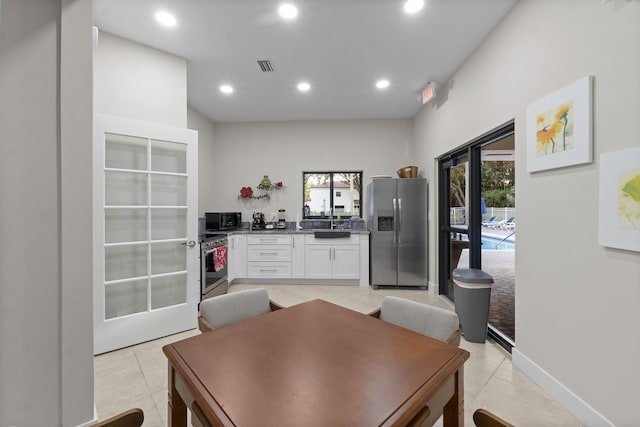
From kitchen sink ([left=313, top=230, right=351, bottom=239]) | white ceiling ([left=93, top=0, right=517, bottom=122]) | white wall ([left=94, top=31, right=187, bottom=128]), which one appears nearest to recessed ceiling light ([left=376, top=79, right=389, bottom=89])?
white ceiling ([left=93, top=0, right=517, bottom=122])

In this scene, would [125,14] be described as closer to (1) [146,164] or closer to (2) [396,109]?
(1) [146,164]

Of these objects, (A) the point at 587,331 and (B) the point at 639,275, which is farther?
(A) the point at 587,331

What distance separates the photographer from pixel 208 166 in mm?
5012

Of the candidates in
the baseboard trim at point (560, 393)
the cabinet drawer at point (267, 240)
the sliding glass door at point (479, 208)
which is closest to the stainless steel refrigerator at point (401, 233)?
the sliding glass door at point (479, 208)

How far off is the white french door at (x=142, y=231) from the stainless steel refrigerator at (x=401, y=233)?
2699 millimetres

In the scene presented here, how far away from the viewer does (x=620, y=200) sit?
1404mm

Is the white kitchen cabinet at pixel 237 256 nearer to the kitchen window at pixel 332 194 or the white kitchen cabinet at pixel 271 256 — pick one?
the white kitchen cabinet at pixel 271 256

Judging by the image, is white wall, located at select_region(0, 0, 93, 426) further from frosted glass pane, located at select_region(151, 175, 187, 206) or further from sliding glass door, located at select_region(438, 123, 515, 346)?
sliding glass door, located at select_region(438, 123, 515, 346)

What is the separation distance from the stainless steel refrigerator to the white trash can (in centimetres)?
166

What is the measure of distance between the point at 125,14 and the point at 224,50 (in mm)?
834

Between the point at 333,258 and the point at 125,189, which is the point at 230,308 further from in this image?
the point at 333,258

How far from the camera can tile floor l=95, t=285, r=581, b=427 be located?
168 cm

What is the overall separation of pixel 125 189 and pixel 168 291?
1.06m

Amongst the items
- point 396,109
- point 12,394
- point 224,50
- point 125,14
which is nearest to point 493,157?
point 396,109
